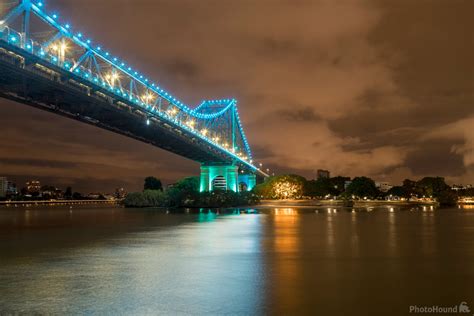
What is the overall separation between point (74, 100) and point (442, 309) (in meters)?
39.4

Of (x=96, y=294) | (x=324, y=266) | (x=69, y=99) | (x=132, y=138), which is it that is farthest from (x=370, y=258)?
(x=132, y=138)

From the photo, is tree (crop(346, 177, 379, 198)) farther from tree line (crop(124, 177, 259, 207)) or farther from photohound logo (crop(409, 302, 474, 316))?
photohound logo (crop(409, 302, 474, 316))

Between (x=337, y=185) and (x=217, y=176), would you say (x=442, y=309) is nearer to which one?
(x=217, y=176)

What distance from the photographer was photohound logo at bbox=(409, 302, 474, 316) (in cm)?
923

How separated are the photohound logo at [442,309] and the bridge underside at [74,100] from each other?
98.2 feet

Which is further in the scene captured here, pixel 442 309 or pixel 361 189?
pixel 361 189

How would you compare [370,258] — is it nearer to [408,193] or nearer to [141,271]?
[141,271]

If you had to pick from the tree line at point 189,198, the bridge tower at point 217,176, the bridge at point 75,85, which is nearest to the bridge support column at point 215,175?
the bridge tower at point 217,176

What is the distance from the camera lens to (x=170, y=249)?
19484 mm

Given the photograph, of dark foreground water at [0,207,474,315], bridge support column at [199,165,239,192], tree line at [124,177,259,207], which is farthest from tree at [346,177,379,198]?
dark foreground water at [0,207,474,315]

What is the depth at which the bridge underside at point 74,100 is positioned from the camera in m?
33.4

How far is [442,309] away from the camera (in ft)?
30.9

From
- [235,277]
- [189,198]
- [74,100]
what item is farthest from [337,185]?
[235,277]

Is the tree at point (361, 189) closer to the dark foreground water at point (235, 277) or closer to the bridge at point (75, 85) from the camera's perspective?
the bridge at point (75, 85)
